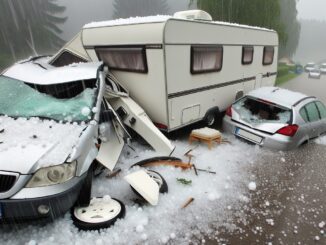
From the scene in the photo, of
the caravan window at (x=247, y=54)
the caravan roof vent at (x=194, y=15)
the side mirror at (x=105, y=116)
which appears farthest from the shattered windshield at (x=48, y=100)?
the caravan window at (x=247, y=54)

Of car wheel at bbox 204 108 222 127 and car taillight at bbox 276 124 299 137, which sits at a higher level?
car taillight at bbox 276 124 299 137

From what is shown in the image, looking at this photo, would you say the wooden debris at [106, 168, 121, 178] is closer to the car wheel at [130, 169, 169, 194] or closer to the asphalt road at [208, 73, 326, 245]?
the car wheel at [130, 169, 169, 194]

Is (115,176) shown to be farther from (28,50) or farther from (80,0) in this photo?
(80,0)

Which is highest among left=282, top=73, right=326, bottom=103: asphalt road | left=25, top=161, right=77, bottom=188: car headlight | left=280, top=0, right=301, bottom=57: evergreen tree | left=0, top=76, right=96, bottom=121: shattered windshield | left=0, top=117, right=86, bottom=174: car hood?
left=0, top=76, right=96, bottom=121: shattered windshield

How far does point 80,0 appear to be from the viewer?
176 ft

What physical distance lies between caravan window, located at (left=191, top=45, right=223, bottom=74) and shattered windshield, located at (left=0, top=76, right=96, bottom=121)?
268 centimetres

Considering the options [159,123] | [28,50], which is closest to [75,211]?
[159,123]

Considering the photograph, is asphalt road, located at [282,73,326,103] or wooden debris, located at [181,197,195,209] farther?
asphalt road, located at [282,73,326,103]

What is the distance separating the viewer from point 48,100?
4.52 metres

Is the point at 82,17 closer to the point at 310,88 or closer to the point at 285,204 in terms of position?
the point at 310,88

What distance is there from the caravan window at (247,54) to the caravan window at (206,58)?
5.08 ft

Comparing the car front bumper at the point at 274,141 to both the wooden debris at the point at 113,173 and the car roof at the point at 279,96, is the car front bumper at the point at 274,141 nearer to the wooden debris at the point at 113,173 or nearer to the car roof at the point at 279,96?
the car roof at the point at 279,96

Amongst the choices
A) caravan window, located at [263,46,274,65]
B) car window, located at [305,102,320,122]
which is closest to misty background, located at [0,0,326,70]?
caravan window, located at [263,46,274,65]

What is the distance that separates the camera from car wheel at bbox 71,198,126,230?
3.48 metres
